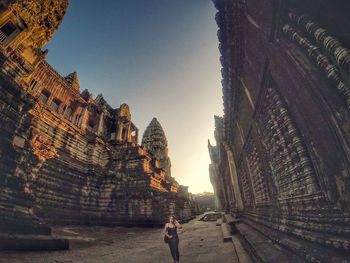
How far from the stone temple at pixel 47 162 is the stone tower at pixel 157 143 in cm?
1961

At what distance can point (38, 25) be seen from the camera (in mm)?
11938

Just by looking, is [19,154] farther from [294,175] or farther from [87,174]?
[87,174]

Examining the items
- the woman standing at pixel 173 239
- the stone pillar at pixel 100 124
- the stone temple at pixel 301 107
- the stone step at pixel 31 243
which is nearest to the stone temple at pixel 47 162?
the stone step at pixel 31 243

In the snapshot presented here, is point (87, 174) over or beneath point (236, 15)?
beneath

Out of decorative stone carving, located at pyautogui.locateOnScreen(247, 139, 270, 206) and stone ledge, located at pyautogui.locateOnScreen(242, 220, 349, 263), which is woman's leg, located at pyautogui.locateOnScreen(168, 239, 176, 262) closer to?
stone ledge, located at pyautogui.locateOnScreen(242, 220, 349, 263)

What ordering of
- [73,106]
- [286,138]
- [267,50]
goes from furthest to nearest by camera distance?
1. [73,106]
2. [286,138]
3. [267,50]

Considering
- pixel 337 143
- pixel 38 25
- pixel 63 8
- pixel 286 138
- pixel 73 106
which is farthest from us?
pixel 73 106

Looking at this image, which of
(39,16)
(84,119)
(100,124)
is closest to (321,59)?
(39,16)

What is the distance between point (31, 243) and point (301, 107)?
21.7ft

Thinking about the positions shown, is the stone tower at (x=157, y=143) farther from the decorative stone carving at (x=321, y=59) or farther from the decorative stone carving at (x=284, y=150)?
the decorative stone carving at (x=321, y=59)

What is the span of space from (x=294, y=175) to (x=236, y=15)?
345cm

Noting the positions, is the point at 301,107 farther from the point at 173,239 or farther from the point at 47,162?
the point at 47,162

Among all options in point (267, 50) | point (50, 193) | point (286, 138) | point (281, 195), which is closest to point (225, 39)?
point (267, 50)

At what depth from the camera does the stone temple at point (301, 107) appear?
1.75 m
